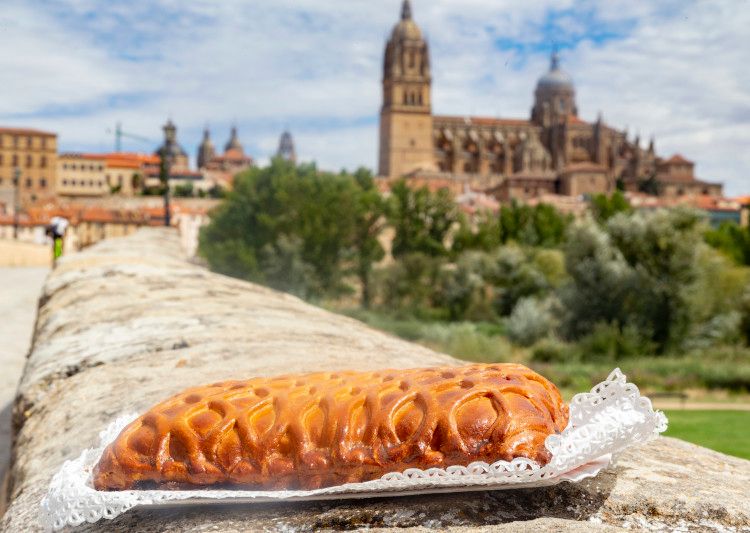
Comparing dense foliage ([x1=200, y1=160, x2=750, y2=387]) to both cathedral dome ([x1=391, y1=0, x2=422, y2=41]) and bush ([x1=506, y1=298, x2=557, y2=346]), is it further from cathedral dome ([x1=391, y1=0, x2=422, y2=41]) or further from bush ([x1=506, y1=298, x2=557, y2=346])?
cathedral dome ([x1=391, y1=0, x2=422, y2=41])

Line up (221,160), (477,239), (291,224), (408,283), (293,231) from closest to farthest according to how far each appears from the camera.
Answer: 1. (293,231)
2. (291,224)
3. (408,283)
4. (477,239)
5. (221,160)

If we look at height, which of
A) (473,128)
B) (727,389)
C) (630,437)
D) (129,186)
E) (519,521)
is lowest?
(727,389)

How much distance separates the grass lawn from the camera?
979 cm

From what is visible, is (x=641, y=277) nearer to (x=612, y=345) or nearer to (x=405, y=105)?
(x=612, y=345)

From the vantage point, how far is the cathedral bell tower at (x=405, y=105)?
317 ft

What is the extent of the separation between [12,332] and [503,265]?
83.3 ft

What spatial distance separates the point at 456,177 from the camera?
9112 centimetres

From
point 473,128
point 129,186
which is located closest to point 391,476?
point 129,186

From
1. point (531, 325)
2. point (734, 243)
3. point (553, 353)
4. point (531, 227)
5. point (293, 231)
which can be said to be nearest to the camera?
point (553, 353)

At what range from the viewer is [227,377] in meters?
2.37

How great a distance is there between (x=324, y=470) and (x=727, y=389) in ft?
56.5

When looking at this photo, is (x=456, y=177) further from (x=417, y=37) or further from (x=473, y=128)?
(x=417, y=37)

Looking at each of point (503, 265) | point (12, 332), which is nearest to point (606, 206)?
point (503, 265)

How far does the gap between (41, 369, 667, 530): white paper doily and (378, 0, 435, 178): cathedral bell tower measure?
93.5 m
